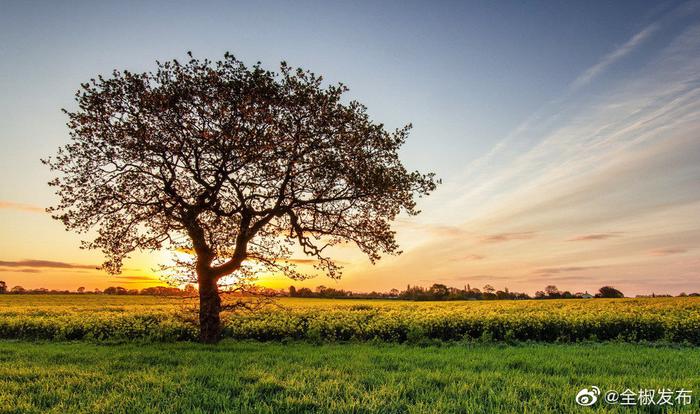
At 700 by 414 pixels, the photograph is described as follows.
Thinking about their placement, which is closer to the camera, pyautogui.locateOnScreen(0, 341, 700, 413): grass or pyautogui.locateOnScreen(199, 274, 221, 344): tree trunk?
pyautogui.locateOnScreen(0, 341, 700, 413): grass

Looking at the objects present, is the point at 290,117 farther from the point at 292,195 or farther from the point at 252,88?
the point at 292,195

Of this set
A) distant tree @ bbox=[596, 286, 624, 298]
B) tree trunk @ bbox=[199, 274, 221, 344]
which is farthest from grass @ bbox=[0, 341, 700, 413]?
distant tree @ bbox=[596, 286, 624, 298]

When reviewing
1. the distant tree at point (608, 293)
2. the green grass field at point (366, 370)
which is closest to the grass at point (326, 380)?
the green grass field at point (366, 370)

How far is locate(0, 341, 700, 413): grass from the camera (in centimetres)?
863

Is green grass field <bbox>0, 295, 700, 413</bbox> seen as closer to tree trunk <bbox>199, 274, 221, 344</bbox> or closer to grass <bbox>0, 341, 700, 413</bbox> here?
grass <bbox>0, 341, 700, 413</bbox>

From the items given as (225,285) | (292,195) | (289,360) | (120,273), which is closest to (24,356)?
(120,273)

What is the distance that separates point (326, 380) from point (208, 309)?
10.1 m

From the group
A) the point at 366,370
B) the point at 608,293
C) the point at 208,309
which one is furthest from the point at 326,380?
the point at 608,293

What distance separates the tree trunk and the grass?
8.32ft

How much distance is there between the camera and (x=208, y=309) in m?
19.4

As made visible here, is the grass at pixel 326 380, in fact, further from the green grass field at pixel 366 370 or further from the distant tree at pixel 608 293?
the distant tree at pixel 608 293

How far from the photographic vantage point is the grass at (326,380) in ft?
28.3

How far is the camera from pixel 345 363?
13.5 meters

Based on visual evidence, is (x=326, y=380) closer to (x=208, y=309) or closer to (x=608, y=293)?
(x=208, y=309)
